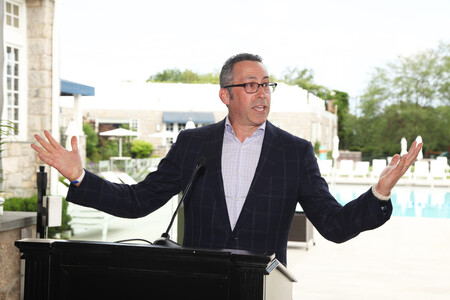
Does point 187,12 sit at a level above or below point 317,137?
above

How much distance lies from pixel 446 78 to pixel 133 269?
45330mm

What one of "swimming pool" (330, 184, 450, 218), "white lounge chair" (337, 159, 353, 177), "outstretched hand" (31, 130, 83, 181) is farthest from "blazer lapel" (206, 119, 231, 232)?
"white lounge chair" (337, 159, 353, 177)

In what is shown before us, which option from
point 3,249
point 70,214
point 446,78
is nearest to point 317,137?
point 446,78

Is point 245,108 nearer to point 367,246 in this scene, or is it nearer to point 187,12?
point 367,246

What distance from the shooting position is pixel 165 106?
107ft

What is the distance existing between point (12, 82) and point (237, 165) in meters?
6.75

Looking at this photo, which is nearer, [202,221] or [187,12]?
[202,221]

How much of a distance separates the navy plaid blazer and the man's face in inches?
3.5

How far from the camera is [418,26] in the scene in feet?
187

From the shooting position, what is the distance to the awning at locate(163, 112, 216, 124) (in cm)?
3225

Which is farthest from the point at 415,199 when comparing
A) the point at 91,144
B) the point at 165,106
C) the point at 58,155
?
the point at 165,106

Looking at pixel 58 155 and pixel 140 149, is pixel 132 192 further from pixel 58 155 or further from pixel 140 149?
pixel 140 149

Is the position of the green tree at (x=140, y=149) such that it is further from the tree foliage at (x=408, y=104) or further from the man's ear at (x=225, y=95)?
the man's ear at (x=225, y=95)

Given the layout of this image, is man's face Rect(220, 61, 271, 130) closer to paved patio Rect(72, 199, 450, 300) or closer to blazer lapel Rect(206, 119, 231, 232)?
blazer lapel Rect(206, 119, 231, 232)
